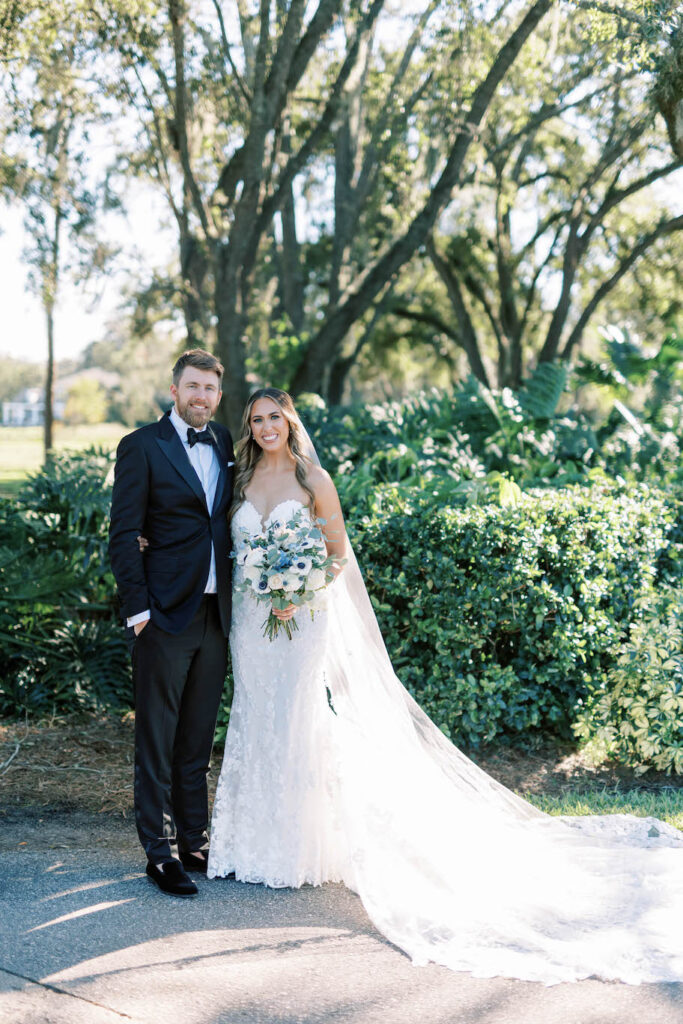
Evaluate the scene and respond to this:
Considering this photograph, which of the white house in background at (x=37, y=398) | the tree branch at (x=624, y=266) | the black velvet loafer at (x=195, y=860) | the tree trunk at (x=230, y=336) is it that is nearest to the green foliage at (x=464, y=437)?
the tree trunk at (x=230, y=336)

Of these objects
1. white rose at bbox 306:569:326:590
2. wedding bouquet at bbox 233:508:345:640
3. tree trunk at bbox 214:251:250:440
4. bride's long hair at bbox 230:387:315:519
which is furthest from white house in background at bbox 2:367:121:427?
white rose at bbox 306:569:326:590

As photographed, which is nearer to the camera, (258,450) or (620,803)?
(258,450)

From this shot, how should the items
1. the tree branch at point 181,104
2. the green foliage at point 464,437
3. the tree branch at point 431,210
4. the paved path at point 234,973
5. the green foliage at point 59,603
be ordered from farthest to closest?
the tree branch at point 181,104, the tree branch at point 431,210, the green foliage at point 464,437, the green foliage at point 59,603, the paved path at point 234,973

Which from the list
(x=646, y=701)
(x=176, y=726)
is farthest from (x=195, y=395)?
(x=646, y=701)

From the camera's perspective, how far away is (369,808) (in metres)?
4.54

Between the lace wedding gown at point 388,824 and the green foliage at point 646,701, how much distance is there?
1.19 metres

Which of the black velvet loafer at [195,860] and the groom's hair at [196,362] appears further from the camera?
the black velvet loafer at [195,860]

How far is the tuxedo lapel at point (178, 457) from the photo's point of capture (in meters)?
4.47

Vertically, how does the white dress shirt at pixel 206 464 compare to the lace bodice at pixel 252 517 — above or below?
above

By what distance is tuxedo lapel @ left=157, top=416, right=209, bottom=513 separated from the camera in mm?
4473

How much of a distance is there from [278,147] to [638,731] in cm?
→ 704

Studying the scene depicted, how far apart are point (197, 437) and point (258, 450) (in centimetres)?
40

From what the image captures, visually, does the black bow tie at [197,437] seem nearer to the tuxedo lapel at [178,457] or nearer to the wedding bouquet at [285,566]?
the tuxedo lapel at [178,457]

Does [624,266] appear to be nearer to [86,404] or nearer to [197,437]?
[197,437]
